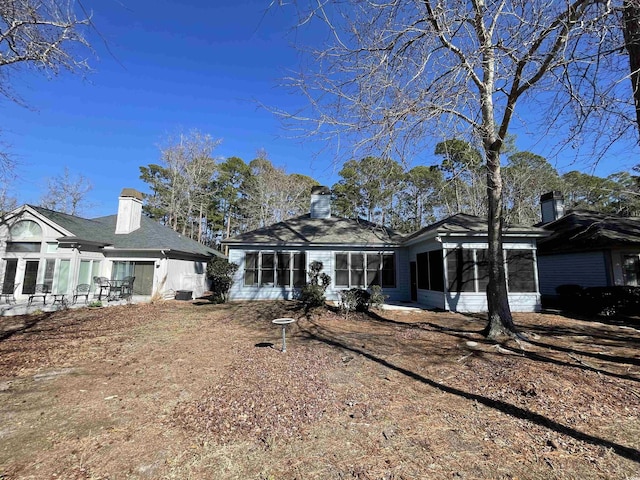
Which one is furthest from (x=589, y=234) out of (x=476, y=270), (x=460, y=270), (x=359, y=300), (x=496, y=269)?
(x=359, y=300)

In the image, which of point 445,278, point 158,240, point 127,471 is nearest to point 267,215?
point 158,240

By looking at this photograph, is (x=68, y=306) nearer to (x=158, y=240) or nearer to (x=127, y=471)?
(x=158, y=240)

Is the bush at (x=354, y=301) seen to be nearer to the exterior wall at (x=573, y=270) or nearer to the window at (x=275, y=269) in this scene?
the window at (x=275, y=269)

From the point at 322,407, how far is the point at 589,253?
45.7 feet

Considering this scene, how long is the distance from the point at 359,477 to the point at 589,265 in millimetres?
14424

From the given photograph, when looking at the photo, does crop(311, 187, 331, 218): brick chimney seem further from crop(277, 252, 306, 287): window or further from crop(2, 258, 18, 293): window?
crop(2, 258, 18, 293): window

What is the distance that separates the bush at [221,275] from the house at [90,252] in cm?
308

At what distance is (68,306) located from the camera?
12688mm

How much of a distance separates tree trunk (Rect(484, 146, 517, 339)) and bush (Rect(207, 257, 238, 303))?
33.7ft

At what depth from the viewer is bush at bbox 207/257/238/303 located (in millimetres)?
13477

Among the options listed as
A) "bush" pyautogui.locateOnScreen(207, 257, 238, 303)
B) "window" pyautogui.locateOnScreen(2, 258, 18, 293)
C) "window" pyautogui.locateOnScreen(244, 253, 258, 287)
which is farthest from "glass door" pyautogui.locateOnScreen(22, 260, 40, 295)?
"window" pyautogui.locateOnScreen(244, 253, 258, 287)

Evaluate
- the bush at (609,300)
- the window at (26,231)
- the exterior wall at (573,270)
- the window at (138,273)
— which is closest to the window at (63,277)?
the window at (26,231)

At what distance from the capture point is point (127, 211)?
16.5 meters

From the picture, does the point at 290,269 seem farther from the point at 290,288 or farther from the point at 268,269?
the point at 268,269
